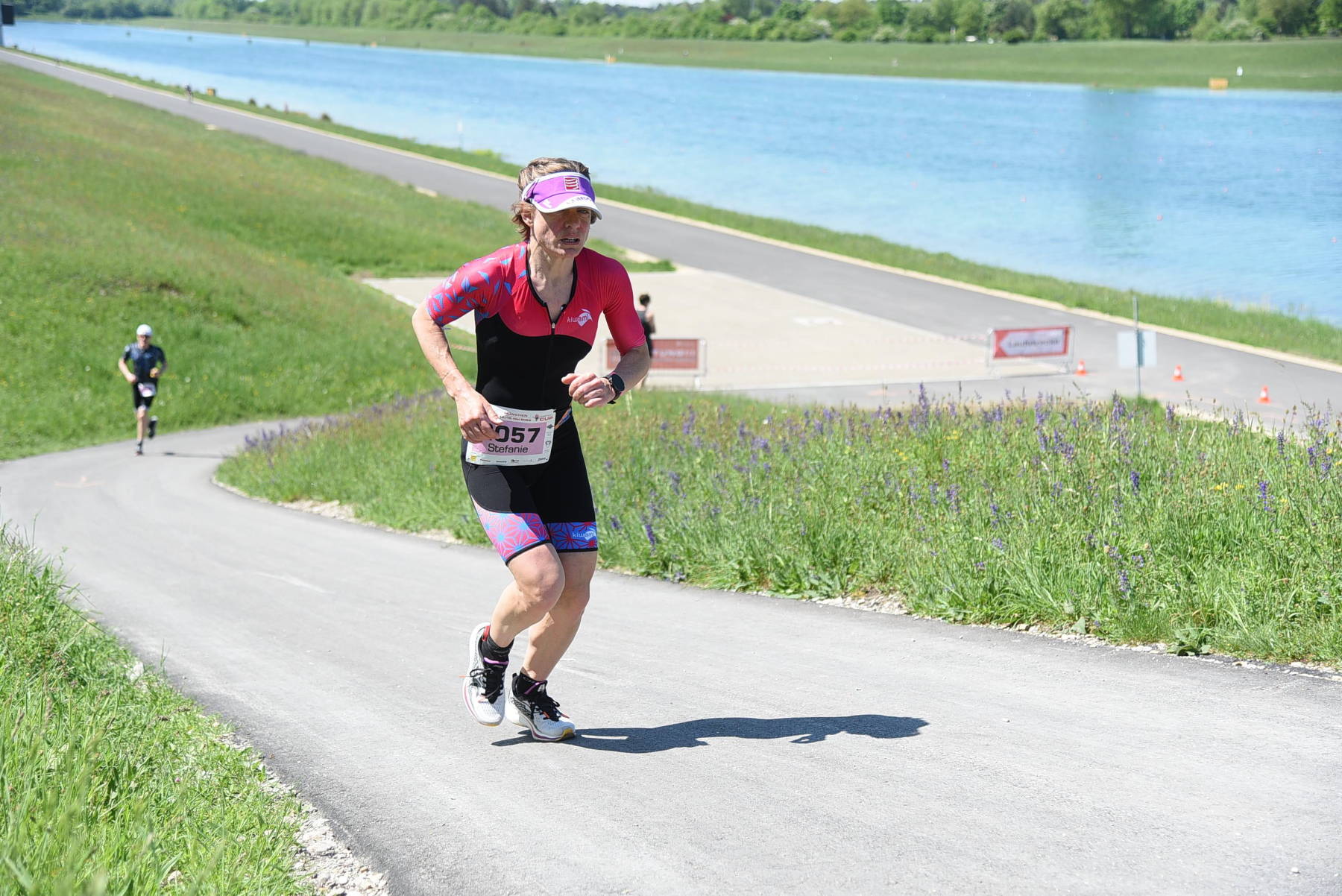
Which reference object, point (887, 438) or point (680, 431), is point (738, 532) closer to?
point (887, 438)

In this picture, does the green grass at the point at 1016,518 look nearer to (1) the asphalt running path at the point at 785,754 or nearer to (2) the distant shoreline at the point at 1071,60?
(1) the asphalt running path at the point at 785,754

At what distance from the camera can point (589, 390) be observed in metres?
5.16

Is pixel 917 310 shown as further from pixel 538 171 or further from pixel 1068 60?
pixel 1068 60

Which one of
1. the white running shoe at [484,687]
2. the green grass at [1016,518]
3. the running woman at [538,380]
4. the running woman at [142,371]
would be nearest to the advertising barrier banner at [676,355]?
the running woman at [142,371]

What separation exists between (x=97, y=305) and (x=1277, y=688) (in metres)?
29.3

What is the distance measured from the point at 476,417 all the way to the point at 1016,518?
384 centimetres

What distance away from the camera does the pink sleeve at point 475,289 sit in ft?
17.3

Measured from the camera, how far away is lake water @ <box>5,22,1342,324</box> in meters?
50.0

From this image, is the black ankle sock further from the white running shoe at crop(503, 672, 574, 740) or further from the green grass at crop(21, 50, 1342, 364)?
the green grass at crop(21, 50, 1342, 364)

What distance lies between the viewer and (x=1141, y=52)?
132 m

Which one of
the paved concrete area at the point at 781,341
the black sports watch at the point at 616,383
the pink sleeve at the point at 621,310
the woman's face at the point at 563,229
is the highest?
the woman's face at the point at 563,229

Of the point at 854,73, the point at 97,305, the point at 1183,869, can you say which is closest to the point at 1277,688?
the point at 1183,869

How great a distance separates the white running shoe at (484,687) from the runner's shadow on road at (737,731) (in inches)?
5.1

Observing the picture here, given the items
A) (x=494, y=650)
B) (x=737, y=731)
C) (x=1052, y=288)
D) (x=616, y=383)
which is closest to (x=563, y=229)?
(x=616, y=383)
